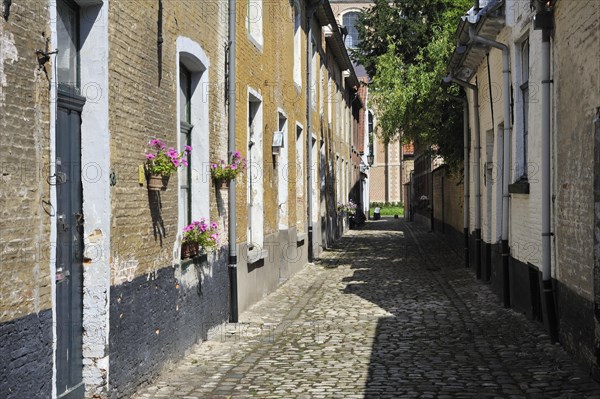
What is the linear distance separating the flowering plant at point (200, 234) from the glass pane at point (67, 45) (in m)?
2.77

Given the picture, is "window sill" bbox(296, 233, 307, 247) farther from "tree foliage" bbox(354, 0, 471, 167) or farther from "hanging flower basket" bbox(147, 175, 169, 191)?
"hanging flower basket" bbox(147, 175, 169, 191)

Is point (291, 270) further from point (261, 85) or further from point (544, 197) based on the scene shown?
point (544, 197)

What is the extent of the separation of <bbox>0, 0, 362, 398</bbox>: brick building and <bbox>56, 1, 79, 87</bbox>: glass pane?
0.02 meters

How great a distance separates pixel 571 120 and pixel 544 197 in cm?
132

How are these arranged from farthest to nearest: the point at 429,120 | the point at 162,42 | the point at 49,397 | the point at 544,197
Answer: the point at 429,120 → the point at 544,197 → the point at 162,42 → the point at 49,397

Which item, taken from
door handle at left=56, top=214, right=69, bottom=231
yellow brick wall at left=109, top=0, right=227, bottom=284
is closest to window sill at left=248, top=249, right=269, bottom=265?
yellow brick wall at left=109, top=0, right=227, bottom=284

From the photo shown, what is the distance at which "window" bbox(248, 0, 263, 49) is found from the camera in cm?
1274

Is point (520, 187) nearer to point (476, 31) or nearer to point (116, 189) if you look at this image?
point (476, 31)

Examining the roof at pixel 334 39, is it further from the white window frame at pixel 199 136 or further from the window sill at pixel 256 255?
the white window frame at pixel 199 136

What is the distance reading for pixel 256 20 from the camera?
13008 millimetres

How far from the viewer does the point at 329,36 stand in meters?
23.7

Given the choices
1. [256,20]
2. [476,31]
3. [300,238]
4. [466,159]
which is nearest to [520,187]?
[476,31]

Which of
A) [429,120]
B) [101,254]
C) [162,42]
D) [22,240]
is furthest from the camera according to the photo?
[429,120]

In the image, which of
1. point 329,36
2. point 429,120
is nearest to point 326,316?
point 429,120
